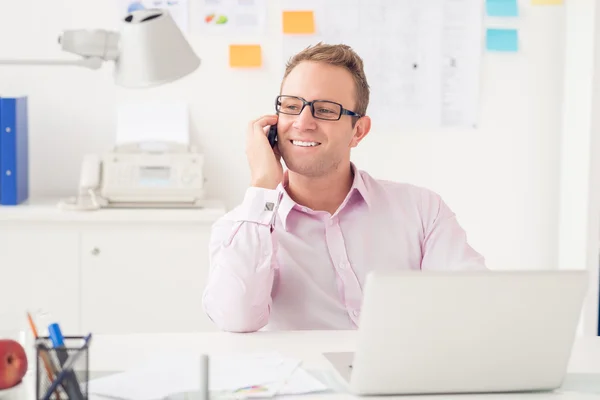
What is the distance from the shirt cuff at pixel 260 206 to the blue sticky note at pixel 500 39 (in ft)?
6.40

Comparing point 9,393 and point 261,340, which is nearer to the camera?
point 9,393

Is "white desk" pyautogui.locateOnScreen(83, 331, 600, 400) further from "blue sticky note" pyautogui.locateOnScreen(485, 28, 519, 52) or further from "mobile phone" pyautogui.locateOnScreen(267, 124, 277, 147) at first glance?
"blue sticky note" pyautogui.locateOnScreen(485, 28, 519, 52)

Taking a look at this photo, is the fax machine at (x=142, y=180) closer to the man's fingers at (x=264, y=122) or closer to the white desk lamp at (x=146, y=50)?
the man's fingers at (x=264, y=122)

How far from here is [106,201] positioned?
3.34 meters

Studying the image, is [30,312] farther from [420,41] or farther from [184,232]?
[420,41]

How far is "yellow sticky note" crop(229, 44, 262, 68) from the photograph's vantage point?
3.63m

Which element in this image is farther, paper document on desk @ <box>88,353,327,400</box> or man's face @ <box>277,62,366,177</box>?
man's face @ <box>277,62,366,177</box>

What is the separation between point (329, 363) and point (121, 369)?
37 cm

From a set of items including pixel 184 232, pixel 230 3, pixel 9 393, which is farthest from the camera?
pixel 230 3

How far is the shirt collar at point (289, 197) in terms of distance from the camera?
2.19 meters

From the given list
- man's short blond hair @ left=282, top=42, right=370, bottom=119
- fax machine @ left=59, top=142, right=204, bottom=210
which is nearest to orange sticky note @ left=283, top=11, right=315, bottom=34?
fax machine @ left=59, top=142, right=204, bottom=210

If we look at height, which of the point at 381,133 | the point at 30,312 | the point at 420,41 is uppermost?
the point at 420,41

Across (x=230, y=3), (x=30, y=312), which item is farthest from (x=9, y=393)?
(x=230, y=3)

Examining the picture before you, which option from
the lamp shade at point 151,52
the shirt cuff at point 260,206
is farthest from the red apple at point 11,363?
the shirt cuff at point 260,206
